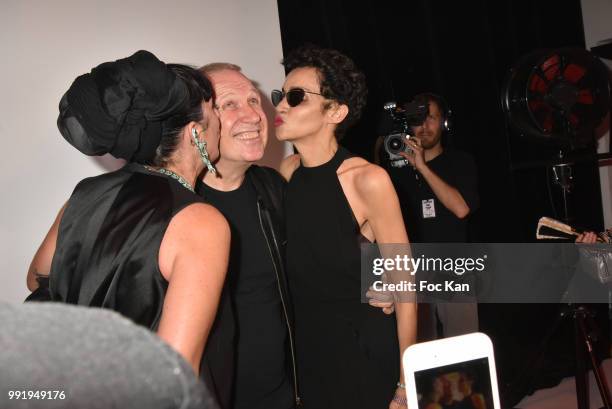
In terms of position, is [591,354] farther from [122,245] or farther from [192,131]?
[122,245]

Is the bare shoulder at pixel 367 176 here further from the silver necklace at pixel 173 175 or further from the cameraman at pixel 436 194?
the cameraman at pixel 436 194

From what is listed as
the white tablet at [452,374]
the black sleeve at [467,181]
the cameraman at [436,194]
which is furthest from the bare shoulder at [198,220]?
the black sleeve at [467,181]

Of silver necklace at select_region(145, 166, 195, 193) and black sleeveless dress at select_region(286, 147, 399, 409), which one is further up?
silver necklace at select_region(145, 166, 195, 193)

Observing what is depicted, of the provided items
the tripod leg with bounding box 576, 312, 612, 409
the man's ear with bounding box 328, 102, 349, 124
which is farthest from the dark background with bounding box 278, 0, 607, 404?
the man's ear with bounding box 328, 102, 349, 124

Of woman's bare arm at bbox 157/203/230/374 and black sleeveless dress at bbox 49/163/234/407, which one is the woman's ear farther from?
woman's bare arm at bbox 157/203/230/374

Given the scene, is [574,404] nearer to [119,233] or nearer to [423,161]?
[423,161]

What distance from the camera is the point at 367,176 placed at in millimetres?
1797

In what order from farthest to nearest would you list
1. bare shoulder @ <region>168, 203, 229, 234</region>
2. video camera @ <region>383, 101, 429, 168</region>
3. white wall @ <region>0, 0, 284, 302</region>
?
video camera @ <region>383, 101, 429, 168</region> → white wall @ <region>0, 0, 284, 302</region> → bare shoulder @ <region>168, 203, 229, 234</region>

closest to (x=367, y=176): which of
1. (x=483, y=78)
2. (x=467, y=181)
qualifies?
(x=467, y=181)

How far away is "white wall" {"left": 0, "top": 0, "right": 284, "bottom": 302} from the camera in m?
2.05

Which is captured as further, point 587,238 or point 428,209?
point 428,209

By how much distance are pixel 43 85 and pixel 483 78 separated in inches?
121

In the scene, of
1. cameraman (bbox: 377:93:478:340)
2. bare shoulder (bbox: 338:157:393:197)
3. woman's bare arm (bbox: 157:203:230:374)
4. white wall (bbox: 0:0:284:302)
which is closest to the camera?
woman's bare arm (bbox: 157:203:230:374)

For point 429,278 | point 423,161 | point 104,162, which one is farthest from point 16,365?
point 429,278
